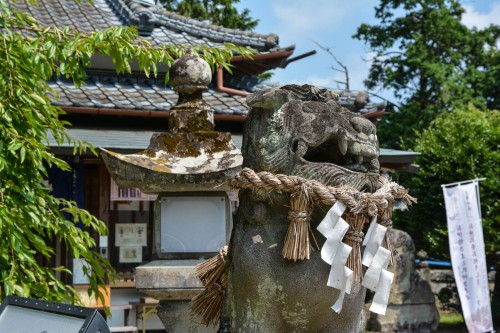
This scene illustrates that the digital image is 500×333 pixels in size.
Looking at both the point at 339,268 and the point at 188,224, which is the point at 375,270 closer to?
the point at 339,268

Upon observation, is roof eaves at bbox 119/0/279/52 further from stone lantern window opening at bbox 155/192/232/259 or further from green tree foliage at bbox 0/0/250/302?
stone lantern window opening at bbox 155/192/232/259

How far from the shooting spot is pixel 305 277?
3436 mm

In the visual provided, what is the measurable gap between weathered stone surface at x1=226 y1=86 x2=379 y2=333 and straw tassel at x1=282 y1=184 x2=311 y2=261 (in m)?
0.08

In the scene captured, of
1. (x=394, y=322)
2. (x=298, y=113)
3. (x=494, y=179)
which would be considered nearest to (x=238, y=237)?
(x=298, y=113)

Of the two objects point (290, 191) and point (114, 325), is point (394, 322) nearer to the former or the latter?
point (114, 325)

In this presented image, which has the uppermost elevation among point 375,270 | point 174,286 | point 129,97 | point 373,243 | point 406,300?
point 129,97

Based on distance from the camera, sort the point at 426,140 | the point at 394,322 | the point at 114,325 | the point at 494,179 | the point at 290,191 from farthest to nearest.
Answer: the point at 426,140 → the point at 494,179 → the point at 394,322 → the point at 114,325 → the point at 290,191

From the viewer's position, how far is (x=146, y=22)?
515 inches

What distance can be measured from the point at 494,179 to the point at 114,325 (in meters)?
7.80

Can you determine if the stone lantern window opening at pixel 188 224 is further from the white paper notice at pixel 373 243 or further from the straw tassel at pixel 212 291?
the white paper notice at pixel 373 243

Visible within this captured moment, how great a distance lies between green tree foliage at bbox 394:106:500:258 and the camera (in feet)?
50.3

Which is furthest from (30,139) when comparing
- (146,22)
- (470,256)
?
(470,256)

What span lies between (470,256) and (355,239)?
9958 millimetres

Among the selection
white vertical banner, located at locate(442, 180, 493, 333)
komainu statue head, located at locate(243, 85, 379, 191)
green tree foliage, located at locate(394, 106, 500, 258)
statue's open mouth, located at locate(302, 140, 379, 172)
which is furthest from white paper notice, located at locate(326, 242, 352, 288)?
green tree foliage, located at locate(394, 106, 500, 258)
